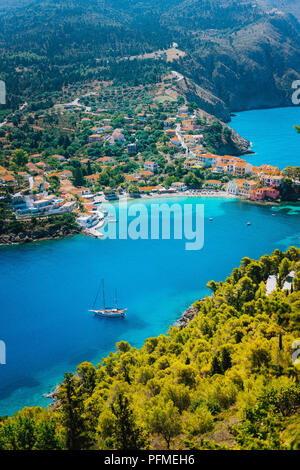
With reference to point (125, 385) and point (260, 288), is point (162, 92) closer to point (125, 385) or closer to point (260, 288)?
point (260, 288)

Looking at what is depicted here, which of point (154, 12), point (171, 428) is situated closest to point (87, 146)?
point (171, 428)

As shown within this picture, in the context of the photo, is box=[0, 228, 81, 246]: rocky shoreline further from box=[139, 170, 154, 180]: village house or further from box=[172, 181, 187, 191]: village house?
box=[172, 181, 187, 191]: village house

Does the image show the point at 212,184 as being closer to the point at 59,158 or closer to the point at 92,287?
the point at 59,158

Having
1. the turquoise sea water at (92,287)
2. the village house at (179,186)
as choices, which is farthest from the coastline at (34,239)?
the village house at (179,186)

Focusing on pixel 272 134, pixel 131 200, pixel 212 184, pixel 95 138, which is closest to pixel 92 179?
pixel 131 200

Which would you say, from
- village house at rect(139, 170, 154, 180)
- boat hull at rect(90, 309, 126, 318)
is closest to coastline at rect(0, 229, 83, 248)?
village house at rect(139, 170, 154, 180)

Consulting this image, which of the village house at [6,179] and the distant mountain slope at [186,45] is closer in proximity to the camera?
the village house at [6,179]

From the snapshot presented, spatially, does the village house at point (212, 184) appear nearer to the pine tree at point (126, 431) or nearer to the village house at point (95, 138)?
the village house at point (95, 138)
